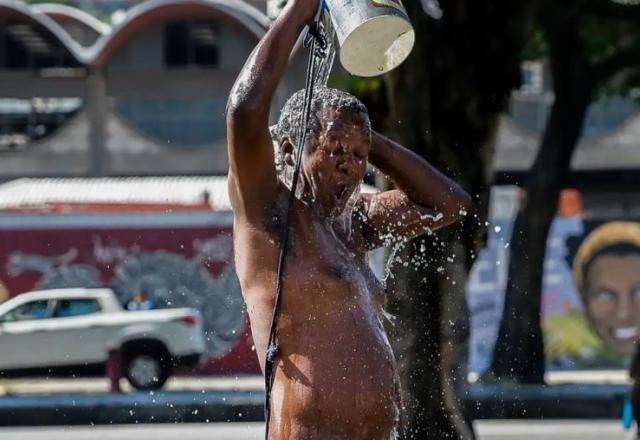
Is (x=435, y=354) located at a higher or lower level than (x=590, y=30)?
lower

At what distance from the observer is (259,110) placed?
10.3ft

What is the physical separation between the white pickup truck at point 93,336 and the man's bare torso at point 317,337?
13163 mm

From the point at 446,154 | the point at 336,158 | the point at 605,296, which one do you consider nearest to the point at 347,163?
the point at 336,158

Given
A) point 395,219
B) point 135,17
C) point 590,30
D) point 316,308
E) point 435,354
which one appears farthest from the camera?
point 135,17

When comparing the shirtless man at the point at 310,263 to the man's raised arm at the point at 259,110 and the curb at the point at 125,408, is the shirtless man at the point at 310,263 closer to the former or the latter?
the man's raised arm at the point at 259,110

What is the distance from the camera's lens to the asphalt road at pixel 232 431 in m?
12.7

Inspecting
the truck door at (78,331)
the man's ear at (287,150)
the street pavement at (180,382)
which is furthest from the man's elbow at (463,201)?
the truck door at (78,331)

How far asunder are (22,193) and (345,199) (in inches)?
956

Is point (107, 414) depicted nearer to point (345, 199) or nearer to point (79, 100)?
point (345, 199)

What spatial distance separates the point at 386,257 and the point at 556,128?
7710 mm

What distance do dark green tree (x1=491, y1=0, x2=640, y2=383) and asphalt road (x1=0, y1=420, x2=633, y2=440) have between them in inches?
23.1

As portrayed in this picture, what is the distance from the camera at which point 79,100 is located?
92.8 feet

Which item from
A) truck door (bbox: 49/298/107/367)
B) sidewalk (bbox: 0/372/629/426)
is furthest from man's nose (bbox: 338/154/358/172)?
truck door (bbox: 49/298/107/367)

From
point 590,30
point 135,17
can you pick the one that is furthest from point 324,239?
point 135,17
